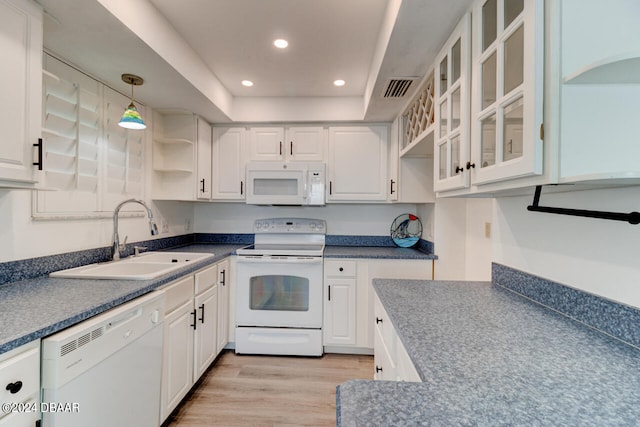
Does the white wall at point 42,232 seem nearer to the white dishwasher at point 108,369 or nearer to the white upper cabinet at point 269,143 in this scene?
the white dishwasher at point 108,369

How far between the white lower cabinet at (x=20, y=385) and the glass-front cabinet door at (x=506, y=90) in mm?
1600

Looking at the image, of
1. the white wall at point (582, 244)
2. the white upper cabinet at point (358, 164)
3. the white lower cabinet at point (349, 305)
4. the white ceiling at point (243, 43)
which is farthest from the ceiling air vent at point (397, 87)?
the white lower cabinet at point (349, 305)

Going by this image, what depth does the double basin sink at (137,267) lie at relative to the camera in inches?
61.2

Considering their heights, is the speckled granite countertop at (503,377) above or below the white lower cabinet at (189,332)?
above

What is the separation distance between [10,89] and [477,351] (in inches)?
74.8

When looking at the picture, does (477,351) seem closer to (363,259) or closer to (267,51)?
(363,259)

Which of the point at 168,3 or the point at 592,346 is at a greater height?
the point at 168,3

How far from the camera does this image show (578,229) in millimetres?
1020

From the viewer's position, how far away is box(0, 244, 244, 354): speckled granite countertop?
92 cm

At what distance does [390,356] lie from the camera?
123cm

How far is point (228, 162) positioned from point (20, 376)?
233 cm

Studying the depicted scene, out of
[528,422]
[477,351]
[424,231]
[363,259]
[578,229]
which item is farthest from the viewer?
[424,231]

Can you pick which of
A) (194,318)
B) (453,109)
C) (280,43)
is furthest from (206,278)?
(453,109)

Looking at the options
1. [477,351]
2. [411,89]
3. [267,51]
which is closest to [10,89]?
[267,51]
